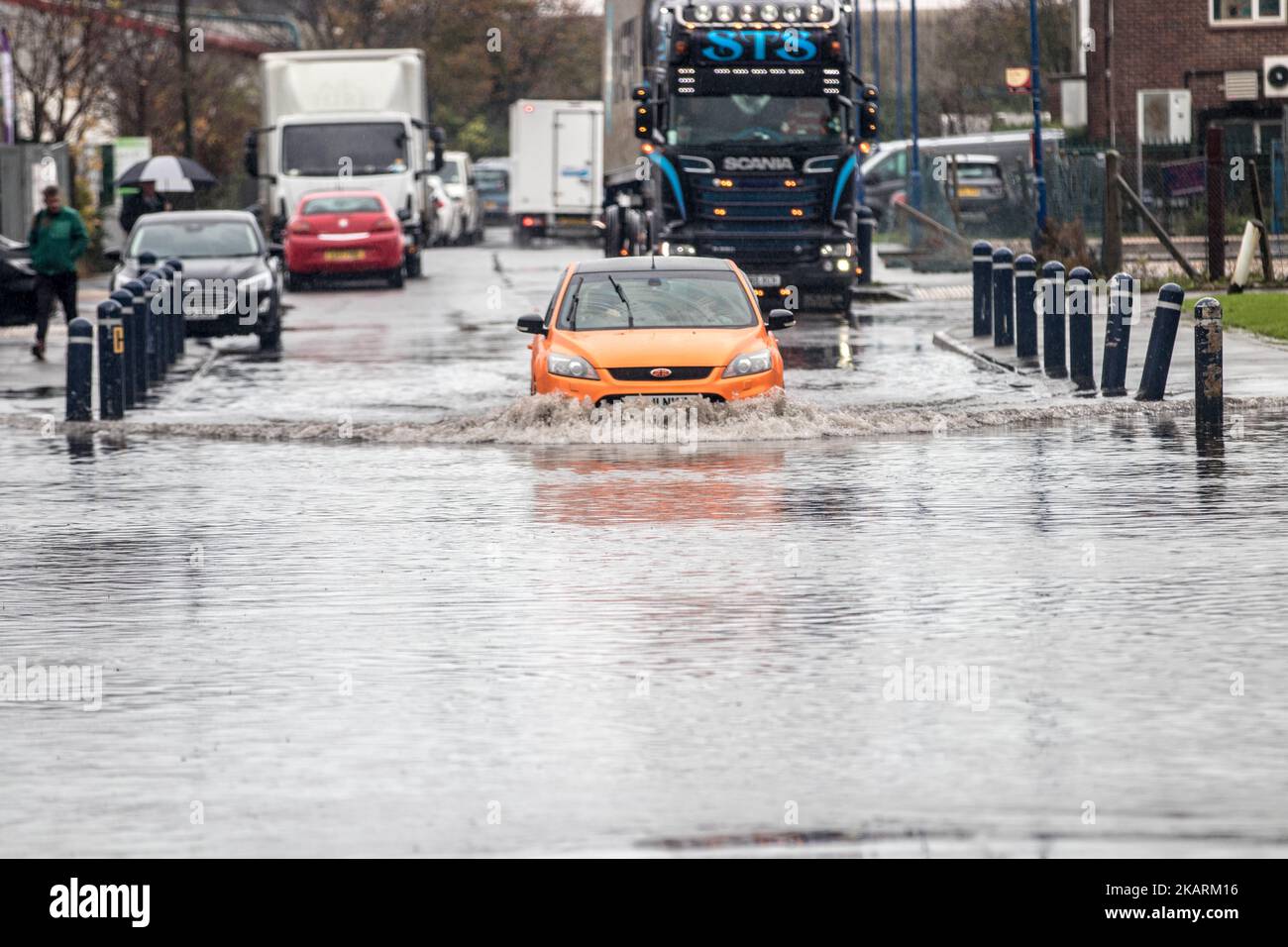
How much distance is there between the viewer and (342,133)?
46531 mm

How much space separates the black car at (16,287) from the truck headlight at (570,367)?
578 inches

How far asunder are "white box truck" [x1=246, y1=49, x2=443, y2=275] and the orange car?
25.1 metres

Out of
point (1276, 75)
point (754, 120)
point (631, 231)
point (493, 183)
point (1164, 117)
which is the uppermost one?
point (493, 183)

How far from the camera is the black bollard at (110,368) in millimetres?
21547

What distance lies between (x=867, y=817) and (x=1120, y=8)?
47.6 metres

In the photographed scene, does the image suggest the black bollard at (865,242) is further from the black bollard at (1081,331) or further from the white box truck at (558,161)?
the white box truck at (558,161)

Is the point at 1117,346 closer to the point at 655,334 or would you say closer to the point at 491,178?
the point at 655,334

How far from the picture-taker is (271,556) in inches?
527

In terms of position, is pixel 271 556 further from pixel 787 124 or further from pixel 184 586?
pixel 787 124

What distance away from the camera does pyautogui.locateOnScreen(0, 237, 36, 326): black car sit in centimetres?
3247

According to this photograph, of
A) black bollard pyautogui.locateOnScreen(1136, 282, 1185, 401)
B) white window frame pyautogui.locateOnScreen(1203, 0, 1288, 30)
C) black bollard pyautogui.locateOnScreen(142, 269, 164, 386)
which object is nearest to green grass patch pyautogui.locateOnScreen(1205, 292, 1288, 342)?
black bollard pyautogui.locateOnScreen(1136, 282, 1185, 401)

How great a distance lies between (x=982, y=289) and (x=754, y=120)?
523 centimetres

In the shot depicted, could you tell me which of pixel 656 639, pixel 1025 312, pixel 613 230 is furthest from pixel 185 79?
pixel 656 639
